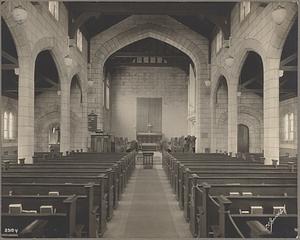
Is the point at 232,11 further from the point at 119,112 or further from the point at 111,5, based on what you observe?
the point at 119,112

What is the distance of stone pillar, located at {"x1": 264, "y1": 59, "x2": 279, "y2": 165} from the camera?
11.2 m

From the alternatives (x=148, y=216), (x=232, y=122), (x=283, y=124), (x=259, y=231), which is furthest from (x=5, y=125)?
(x=259, y=231)

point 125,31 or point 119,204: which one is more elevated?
point 125,31

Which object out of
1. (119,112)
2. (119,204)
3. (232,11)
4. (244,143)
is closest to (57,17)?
(232,11)

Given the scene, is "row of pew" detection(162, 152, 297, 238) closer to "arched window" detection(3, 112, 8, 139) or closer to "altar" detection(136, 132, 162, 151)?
"arched window" detection(3, 112, 8, 139)

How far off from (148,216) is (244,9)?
10.6 m

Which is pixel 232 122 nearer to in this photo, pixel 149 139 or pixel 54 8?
pixel 54 8

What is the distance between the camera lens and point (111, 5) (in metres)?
17.4

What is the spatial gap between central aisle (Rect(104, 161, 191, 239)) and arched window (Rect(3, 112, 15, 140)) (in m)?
9.63

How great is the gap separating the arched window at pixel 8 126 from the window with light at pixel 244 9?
11919 mm

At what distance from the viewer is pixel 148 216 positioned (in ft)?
25.1

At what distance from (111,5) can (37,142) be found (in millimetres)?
9808

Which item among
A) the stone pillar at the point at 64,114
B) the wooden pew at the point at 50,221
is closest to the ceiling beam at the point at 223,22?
the stone pillar at the point at 64,114

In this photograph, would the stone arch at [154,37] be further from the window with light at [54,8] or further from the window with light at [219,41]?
the window with light at [54,8]
